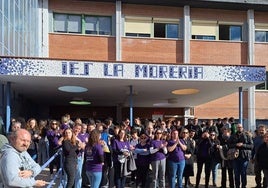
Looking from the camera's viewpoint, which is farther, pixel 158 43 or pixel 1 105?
pixel 158 43

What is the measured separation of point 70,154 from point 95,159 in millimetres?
704

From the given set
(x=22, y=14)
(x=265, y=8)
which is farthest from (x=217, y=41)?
(x=22, y=14)

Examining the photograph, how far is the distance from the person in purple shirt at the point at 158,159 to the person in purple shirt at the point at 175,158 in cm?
26

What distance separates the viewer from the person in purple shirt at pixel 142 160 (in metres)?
11.1

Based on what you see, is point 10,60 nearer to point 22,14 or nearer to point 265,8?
point 22,14

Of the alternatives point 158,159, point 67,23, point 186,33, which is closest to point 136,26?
point 186,33

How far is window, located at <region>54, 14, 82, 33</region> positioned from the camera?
85.9 ft

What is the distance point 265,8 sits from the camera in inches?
1129

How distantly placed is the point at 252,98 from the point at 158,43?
7308mm

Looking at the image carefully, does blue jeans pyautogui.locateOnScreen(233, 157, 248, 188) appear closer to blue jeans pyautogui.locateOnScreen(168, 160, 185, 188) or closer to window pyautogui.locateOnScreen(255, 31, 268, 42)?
blue jeans pyautogui.locateOnScreen(168, 160, 185, 188)

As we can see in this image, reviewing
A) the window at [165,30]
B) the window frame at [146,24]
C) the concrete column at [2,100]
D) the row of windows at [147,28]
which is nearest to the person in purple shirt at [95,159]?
the concrete column at [2,100]

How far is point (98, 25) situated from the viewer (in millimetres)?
26875

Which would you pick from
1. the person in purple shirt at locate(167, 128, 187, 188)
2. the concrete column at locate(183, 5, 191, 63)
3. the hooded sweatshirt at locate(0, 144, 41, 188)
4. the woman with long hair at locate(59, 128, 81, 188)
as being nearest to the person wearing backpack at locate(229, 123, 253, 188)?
the person in purple shirt at locate(167, 128, 187, 188)

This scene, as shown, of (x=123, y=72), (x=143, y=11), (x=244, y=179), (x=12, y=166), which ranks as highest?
(x=143, y=11)
